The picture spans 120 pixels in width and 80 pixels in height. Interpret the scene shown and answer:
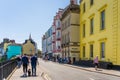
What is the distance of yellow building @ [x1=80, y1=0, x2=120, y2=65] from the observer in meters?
31.1

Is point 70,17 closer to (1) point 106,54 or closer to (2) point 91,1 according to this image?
(2) point 91,1

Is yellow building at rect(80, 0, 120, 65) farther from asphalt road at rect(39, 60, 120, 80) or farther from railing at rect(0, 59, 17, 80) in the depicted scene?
railing at rect(0, 59, 17, 80)

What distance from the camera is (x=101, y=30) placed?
36500 millimetres

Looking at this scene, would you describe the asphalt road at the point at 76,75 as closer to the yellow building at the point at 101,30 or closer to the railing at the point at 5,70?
the railing at the point at 5,70

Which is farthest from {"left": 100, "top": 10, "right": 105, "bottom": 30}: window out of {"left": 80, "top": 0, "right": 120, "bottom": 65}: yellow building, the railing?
the railing

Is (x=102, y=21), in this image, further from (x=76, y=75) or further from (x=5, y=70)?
(x=5, y=70)

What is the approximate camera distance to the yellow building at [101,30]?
31.1m

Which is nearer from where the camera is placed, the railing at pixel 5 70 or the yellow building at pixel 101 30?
the railing at pixel 5 70

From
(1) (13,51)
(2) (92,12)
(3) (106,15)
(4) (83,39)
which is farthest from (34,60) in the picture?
(1) (13,51)

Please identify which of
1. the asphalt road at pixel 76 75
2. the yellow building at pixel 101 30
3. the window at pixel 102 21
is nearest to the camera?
the asphalt road at pixel 76 75

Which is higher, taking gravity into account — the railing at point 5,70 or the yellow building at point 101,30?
the yellow building at point 101,30

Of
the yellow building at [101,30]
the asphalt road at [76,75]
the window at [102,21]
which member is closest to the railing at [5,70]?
the asphalt road at [76,75]

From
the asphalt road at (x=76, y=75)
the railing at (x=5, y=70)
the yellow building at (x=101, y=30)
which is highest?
the yellow building at (x=101, y=30)

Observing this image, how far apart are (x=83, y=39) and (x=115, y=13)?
17.7 meters
